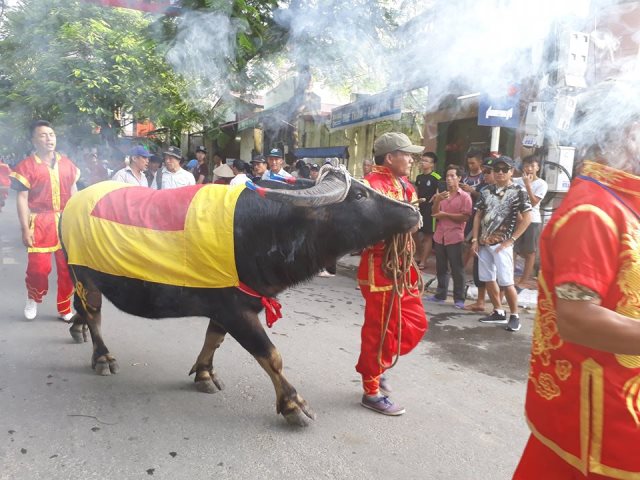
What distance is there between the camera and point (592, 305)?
1.19 metres

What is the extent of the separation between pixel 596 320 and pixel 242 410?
237cm

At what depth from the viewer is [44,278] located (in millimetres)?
4570

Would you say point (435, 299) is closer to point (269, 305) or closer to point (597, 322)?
point (269, 305)

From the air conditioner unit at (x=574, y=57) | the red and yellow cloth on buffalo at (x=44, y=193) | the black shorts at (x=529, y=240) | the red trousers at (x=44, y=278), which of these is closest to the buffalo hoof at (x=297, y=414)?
the red trousers at (x=44, y=278)

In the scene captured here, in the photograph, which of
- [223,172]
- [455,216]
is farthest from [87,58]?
[455,216]

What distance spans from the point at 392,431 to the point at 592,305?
1.94 m

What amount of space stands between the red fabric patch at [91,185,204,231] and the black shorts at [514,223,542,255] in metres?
4.65

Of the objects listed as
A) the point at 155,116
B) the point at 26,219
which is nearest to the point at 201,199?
the point at 26,219

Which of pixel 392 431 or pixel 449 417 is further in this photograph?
pixel 449 417

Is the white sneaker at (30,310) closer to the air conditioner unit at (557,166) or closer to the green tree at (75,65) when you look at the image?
the green tree at (75,65)

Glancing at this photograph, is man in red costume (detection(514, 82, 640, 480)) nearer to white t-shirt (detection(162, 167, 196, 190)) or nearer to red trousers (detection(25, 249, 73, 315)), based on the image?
red trousers (detection(25, 249, 73, 315))

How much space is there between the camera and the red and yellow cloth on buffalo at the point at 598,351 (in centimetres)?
120

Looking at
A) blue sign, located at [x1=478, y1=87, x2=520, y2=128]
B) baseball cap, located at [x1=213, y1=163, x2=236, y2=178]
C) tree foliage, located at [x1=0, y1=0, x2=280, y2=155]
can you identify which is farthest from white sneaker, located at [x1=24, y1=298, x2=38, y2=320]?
blue sign, located at [x1=478, y1=87, x2=520, y2=128]

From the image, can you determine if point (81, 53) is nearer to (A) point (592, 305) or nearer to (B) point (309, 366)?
(B) point (309, 366)
